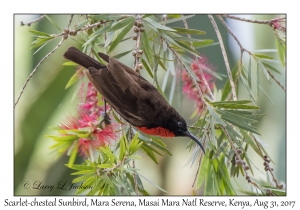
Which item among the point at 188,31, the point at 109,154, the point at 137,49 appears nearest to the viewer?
the point at 109,154

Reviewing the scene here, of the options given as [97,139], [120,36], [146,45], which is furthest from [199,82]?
[97,139]

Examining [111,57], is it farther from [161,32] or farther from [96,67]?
[161,32]

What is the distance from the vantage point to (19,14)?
1972 mm

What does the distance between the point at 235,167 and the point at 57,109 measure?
0.82 metres

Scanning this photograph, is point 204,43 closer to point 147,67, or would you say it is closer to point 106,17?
point 147,67

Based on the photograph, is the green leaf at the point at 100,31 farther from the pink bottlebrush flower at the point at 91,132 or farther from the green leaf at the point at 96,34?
the pink bottlebrush flower at the point at 91,132

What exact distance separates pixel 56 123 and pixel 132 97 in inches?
14.3

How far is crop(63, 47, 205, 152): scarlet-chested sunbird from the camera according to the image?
1.89 m

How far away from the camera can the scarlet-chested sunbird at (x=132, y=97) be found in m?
1.89

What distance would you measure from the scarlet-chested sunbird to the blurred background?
0.17 ft

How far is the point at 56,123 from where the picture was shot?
6.14 ft

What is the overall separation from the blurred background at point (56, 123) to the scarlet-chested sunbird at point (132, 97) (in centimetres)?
5
